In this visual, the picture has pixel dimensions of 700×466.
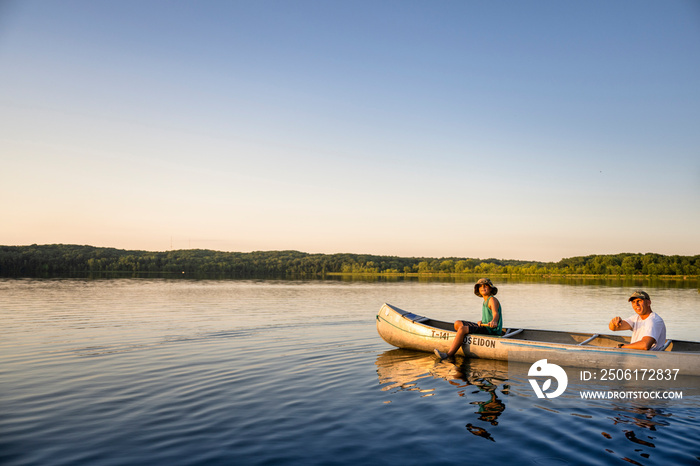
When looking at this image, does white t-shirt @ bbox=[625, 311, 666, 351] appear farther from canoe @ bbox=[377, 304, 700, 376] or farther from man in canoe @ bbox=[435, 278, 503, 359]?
man in canoe @ bbox=[435, 278, 503, 359]

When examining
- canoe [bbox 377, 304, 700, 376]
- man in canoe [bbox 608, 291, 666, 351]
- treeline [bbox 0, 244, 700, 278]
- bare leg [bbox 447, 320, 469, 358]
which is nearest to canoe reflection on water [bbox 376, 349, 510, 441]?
bare leg [bbox 447, 320, 469, 358]

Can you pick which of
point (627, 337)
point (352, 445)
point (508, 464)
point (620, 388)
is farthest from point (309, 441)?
point (627, 337)

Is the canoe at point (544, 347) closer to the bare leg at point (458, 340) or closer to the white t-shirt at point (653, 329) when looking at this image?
the bare leg at point (458, 340)

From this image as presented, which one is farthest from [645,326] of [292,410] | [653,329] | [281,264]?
[281,264]

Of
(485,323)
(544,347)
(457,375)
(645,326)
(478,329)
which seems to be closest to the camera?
(645,326)

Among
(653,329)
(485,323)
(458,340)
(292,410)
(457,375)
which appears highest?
(653,329)

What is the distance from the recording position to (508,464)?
5.93 meters

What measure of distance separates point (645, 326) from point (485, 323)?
4.15m

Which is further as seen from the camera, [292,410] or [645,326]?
[645,326]

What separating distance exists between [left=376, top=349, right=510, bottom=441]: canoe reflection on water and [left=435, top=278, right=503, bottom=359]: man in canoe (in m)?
0.45

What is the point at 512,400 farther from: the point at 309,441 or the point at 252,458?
the point at 252,458

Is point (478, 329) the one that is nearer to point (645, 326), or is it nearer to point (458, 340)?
point (458, 340)

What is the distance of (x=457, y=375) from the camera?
1134 cm

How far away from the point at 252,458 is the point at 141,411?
122 inches
